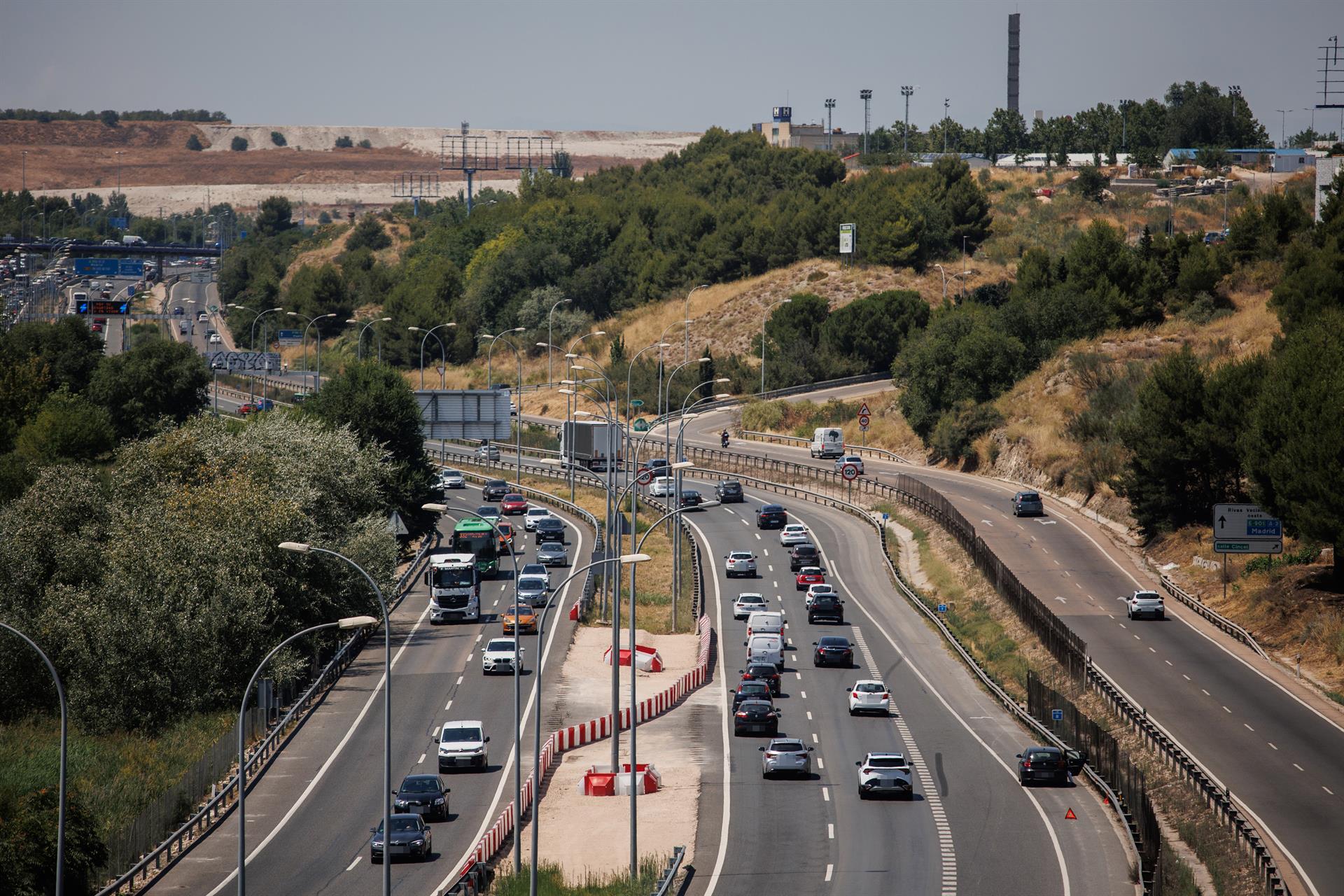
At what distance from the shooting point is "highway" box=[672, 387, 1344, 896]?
3912 centimetres

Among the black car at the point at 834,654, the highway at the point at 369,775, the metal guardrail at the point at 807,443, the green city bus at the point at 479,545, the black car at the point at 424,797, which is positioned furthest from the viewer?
the metal guardrail at the point at 807,443

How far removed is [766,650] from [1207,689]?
15736 millimetres

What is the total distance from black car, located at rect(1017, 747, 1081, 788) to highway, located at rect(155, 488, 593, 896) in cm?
1393

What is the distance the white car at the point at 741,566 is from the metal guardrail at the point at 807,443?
32.5 meters

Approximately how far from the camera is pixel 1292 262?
96750 mm

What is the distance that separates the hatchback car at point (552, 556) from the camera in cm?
7600

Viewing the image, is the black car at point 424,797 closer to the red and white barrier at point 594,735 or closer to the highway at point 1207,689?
the red and white barrier at point 594,735

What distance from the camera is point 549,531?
8238 centimetres

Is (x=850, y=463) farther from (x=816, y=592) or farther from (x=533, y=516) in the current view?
(x=816, y=592)

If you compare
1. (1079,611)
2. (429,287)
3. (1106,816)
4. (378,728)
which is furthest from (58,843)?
(429,287)

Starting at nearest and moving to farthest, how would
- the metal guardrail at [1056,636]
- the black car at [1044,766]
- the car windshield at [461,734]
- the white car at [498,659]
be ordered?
the metal guardrail at [1056,636], the black car at [1044,766], the car windshield at [461,734], the white car at [498,659]

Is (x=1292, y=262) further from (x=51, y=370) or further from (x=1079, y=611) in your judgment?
(x=51, y=370)

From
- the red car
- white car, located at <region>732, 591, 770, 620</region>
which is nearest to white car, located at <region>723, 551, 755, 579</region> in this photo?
the red car

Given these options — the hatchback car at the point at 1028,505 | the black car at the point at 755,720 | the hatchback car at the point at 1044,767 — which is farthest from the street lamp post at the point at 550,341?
the hatchback car at the point at 1044,767
